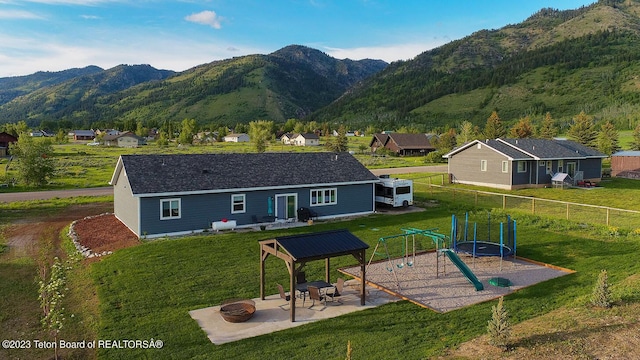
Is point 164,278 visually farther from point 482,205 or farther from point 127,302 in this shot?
point 482,205

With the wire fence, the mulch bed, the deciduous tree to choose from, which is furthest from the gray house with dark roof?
the deciduous tree

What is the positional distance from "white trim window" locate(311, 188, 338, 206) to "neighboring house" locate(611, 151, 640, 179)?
40.4m

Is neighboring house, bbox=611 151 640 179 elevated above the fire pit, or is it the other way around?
neighboring house, bbox=611 151 640 179

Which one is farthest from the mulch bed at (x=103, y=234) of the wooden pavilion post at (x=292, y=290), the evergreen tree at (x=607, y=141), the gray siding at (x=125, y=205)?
the evergreen tree at (x=607, y=141)

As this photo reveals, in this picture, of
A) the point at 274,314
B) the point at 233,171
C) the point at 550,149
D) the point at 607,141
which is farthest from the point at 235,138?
the point at 274,314

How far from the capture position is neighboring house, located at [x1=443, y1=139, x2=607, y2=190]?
41.7m

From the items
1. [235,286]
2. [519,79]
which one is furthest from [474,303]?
[519,79]

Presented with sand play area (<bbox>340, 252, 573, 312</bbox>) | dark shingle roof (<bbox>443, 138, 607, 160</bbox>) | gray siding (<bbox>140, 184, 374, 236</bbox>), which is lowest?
sand play area (<bbox>340, 252, 573, 312</bbox>)

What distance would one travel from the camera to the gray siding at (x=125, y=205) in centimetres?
2293

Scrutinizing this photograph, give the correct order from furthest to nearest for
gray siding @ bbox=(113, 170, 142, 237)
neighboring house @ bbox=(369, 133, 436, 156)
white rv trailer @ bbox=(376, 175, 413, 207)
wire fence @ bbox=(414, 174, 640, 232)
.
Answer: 1. neighboring house @ bbox=(369, 133, 436, 156)
2. white rv trailer @ bbox=(376, 175, 413, 207)
3. wire fence @ bbox=(414, 174, 640, 232)
4. gray siding @ bbox=(113, 170, 142, 237)

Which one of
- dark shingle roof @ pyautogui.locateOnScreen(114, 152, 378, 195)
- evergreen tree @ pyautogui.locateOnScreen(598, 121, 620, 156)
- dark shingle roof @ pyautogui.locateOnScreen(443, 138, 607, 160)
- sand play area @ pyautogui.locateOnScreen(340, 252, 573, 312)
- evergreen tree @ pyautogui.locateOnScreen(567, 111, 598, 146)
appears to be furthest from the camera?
evergreen tree @ pyautogui.locateOnScreen(567, 111, 598, 146)

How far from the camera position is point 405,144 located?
8912 cm

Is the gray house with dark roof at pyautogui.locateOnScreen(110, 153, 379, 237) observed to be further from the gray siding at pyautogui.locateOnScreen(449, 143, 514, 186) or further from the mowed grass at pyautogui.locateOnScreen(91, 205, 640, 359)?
the gray siding at pyautogui.locateOnScreen(449, 143, 514, 186)

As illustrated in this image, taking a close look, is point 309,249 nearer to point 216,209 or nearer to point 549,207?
point 216,209
